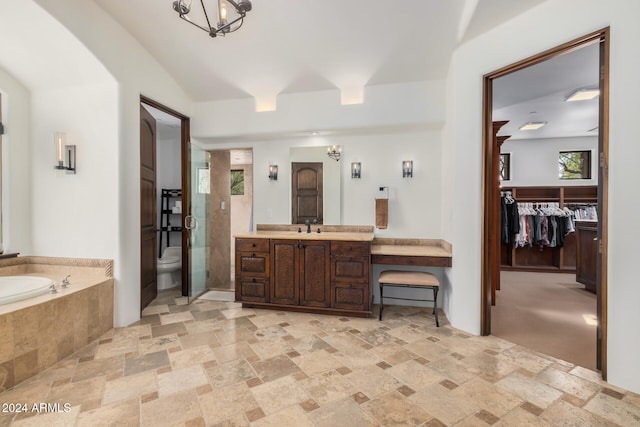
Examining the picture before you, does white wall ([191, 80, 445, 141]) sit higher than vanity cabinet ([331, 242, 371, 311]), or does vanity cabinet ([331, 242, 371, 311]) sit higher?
white wall ([191, 80, 445, 141])

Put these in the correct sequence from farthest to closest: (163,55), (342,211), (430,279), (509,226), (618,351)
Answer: (509,226), (342,211), (163,55), (430,279), (618,351)

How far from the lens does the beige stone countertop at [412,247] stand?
3.19m

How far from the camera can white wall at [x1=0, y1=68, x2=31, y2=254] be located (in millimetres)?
2932

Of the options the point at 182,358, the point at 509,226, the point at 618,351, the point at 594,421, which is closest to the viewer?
the point at 594,421

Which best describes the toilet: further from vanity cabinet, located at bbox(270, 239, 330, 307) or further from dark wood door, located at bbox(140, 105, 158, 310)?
vanity cabinet, located at bbox(270, 239, 330, 307)

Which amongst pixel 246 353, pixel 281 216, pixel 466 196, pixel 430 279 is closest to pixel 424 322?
pixel 430 279

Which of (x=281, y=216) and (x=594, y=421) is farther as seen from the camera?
(x=281, y=216)

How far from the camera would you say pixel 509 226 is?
5.73 m

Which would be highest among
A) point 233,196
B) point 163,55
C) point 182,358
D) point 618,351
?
point 163,55

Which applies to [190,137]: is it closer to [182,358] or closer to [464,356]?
[182,358]

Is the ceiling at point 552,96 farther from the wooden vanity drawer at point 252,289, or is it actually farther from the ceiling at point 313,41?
the wooden vanity drawer at point 252,289

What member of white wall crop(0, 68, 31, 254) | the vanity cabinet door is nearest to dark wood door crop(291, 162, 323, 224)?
the vanity cabinet door

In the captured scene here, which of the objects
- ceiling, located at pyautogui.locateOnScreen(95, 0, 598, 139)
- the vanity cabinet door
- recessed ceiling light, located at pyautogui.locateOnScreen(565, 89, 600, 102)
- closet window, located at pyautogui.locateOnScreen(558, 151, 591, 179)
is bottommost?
the vanity cabinet door

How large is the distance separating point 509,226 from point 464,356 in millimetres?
4360
